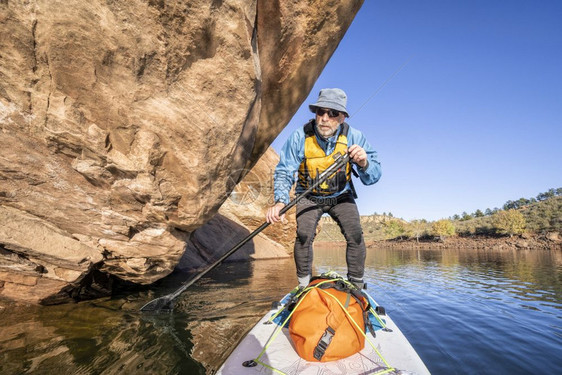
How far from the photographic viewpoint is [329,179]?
160 inches

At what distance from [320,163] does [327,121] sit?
65 cm

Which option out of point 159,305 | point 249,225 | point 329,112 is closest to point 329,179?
point 329,112

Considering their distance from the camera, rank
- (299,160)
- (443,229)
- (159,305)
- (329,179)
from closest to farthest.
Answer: (329,179), (299,160), (159,305), (443,229)

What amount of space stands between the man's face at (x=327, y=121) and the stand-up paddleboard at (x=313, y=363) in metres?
2.73

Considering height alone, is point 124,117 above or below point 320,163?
above

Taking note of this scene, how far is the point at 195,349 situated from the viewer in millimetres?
3311

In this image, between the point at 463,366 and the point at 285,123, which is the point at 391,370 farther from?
the point at 285,123

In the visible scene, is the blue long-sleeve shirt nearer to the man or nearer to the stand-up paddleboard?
the man

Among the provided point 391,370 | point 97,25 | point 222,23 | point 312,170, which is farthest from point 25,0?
point 391,370

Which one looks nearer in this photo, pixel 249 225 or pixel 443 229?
pixel 249 225

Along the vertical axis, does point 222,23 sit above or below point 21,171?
above

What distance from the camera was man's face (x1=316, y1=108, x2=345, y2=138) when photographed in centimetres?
396

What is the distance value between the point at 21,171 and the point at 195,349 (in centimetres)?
339

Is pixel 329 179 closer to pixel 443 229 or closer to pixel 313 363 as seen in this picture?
pixel 313 363
